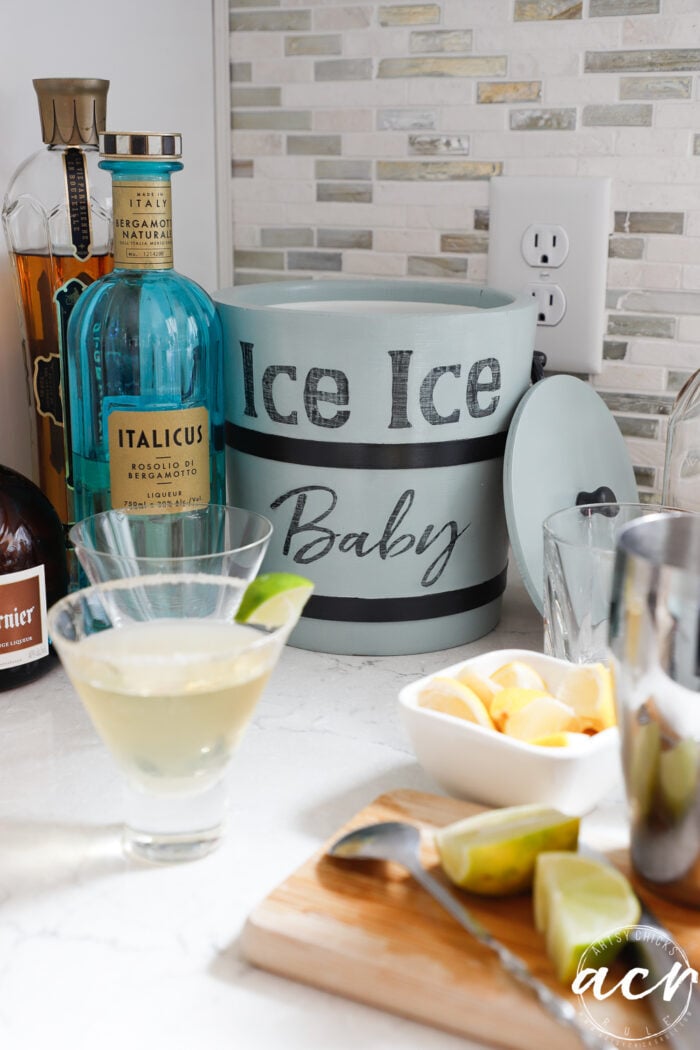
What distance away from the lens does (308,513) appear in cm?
92

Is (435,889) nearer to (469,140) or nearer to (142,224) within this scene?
(142,224)

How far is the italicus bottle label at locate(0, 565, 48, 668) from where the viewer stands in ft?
2.76

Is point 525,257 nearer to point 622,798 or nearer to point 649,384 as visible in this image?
point 649,384

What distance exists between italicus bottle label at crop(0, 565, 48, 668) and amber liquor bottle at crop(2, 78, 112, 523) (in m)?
0.16

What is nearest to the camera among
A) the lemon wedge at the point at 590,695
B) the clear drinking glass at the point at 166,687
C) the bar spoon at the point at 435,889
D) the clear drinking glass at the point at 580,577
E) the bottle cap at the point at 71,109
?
the bar spoon at the point at 435,889

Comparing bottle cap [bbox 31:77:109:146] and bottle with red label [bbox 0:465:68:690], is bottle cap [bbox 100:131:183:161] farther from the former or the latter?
bottle with red label [bbox 0:465:68:690]

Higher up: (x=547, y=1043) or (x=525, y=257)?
(x=525, y=257)

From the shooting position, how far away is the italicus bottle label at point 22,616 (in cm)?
84

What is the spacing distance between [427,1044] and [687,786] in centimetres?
18

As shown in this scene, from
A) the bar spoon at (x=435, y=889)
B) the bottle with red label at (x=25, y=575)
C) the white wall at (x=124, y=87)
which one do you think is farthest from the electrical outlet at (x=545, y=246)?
the bar spoon at (x=435, y=889)

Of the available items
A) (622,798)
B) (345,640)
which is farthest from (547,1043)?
(345,640)

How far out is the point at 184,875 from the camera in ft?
2.11

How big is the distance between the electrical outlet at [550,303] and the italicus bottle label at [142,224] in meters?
0.46

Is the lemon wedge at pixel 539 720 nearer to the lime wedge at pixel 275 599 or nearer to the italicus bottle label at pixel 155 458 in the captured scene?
the lime wedge at pixel 275 599
